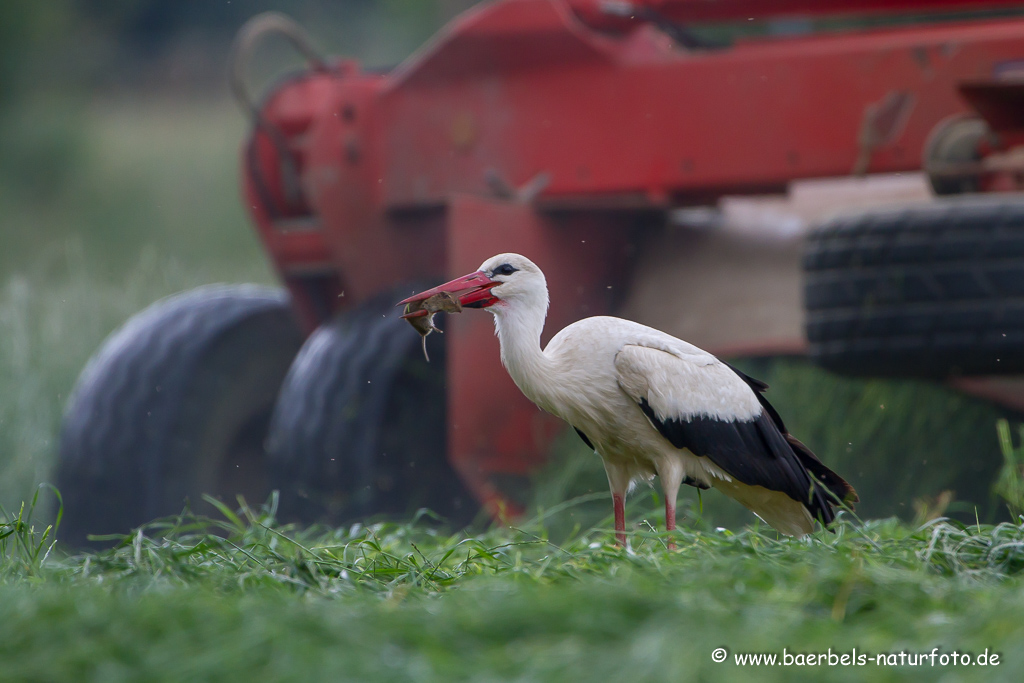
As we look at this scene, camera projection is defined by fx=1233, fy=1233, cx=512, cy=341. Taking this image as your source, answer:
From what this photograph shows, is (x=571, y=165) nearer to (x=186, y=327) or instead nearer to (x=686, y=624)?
(x=186, y=327)

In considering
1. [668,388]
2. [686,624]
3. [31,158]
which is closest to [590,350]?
[668,388]

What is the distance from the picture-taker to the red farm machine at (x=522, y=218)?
449 cm

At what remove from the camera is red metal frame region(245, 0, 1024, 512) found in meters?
4.58

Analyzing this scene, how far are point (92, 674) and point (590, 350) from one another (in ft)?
5.35

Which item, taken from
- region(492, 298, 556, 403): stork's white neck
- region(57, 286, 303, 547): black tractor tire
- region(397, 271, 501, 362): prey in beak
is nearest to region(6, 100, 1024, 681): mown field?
region(492, 298, 556, 403): stork's white neck

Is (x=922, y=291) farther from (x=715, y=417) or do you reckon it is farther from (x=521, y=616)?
(x=521, y=616)

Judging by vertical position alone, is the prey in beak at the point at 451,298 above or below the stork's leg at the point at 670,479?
above

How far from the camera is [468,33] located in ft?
16.3

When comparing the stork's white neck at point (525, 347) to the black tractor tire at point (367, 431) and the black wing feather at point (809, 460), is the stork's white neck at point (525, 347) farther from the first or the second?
the black tractor tire at point (367, 431)

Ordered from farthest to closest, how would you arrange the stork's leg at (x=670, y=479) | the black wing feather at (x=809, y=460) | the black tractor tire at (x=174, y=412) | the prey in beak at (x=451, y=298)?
the black tractor tire at (x=174, y=412)
the black wing feather at (x=809, y=460)
the stork's leg at (x=670, y=479)
the prey in beak at (x=451, y=298)

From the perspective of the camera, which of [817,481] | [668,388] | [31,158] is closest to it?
[668,388]

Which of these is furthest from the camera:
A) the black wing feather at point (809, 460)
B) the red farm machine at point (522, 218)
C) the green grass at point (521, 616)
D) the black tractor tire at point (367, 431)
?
the black tractor tire at point (367, 431)

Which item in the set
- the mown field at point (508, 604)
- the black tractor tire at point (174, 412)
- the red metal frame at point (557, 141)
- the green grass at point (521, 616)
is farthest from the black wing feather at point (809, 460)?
the black tractor tire at point (174, 412)

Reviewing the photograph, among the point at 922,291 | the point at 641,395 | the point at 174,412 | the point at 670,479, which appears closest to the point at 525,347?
the point at 641,395
